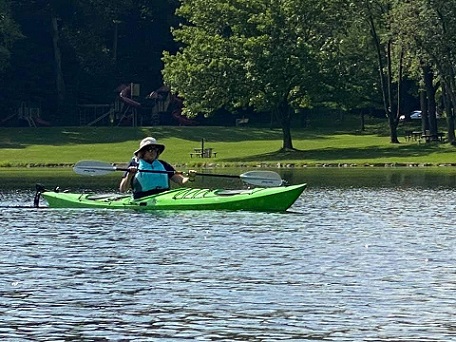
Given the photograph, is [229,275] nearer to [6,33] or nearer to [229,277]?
[229,277]

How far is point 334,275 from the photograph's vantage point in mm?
23094

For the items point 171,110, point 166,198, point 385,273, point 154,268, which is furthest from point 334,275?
point 171,110

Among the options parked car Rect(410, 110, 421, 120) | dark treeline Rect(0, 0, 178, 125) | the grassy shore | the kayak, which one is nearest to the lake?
the kayak

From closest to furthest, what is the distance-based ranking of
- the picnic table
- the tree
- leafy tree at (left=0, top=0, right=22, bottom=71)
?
the tree < the picnic table < leafy tree at (left=0, top=0, right=22, bottom=71)

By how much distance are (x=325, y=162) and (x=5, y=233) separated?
45.8 m

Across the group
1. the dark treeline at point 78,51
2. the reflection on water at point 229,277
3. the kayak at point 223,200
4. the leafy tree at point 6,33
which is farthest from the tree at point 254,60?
the reflection on water at point 229,277

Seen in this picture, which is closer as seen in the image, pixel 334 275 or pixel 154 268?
pixel 334 275

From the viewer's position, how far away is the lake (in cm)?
1822

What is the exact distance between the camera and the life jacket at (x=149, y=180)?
37656mm

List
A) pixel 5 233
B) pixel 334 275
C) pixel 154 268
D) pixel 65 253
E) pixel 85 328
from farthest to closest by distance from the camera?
pixel 5 233 → pixel 65 253 → pixel 154 268 → pixel 334 275 → pixel 85 328

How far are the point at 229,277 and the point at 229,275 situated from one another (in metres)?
0.28

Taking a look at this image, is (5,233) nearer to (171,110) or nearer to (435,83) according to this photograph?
(435,83)

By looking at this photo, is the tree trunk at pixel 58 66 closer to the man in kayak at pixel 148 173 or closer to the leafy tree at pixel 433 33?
the leafy tree at pixel 433 33

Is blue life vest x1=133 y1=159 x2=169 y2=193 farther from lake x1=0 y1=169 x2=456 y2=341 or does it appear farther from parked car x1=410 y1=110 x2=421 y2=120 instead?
parked car x1=410 y1=110 x2=421 y2=120
